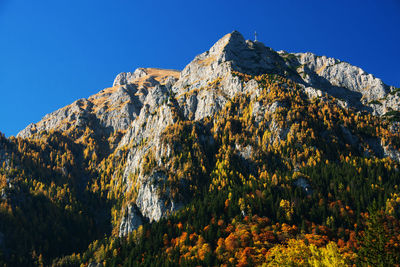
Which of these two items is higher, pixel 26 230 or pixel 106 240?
pixel 26 230

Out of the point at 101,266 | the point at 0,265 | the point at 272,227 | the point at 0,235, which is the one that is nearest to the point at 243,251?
the point at 272,227

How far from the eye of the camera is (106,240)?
195375mm

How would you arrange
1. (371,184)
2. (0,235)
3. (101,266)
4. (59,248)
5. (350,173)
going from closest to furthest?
1. (101,266)
2. (371,184)
3. (350,173)
4. (0,235)
5. (59,248)

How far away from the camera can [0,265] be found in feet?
522

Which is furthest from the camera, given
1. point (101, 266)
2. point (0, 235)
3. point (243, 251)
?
point (0, 235)

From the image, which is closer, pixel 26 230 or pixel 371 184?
pixel 371 184

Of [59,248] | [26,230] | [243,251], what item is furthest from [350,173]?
[26,230]

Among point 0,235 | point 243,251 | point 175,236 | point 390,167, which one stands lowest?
point 243,251

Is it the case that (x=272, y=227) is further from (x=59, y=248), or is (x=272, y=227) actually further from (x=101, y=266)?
(x=59, y=248)

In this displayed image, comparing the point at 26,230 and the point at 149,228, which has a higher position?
the point at 26,230

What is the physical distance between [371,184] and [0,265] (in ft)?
690

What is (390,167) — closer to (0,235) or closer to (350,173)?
(350,173)

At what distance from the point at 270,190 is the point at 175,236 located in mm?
58518

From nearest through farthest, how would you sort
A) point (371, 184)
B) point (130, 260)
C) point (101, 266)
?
point (130, 260) < point (101, 266) < point (371, 184)
